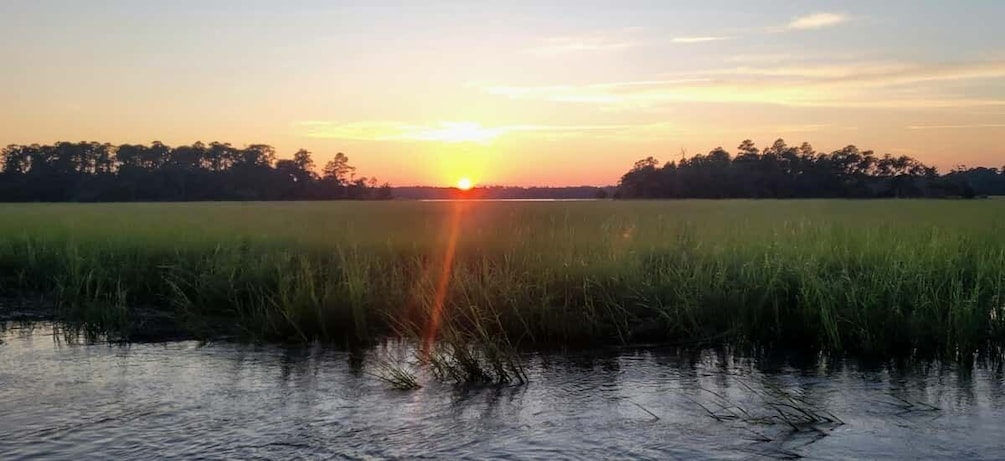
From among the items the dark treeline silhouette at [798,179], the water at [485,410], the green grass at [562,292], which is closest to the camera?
the water at [485,410]

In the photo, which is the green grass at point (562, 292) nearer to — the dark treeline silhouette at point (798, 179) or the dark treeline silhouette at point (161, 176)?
the dark treeline silhouette at point (798, 179)

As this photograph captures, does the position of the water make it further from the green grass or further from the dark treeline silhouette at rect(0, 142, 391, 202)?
the dark treeline silhouette at rect(0, 142, 391, 202)

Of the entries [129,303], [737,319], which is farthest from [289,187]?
[737,319]

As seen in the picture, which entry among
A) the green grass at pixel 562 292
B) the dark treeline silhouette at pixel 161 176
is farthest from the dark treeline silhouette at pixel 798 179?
the green grass at pixel 562 292

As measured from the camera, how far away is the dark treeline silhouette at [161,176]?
54062 millimetres

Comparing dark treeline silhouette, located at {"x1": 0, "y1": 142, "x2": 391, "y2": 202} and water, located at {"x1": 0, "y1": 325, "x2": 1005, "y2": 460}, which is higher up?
dark treeline silhouette, located at {"x1": 0, "y1": 142, "x2": 391, "y2": 202}

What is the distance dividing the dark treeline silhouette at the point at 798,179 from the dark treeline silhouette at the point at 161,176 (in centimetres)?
2566

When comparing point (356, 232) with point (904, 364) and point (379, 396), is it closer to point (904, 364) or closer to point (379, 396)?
point (379, 396)

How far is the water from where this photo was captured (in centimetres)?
488

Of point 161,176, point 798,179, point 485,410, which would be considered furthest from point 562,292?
point 161,176

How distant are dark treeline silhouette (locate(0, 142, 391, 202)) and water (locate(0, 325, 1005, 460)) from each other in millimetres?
51865

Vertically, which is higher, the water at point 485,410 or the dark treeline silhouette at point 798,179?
the dark treeline silhouette at point 798,179

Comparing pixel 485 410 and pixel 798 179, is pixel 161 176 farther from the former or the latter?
pixel 485 410

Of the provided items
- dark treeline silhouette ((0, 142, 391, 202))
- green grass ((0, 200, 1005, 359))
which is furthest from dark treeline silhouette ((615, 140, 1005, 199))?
green grass ((0, 200, 1005, 359))
